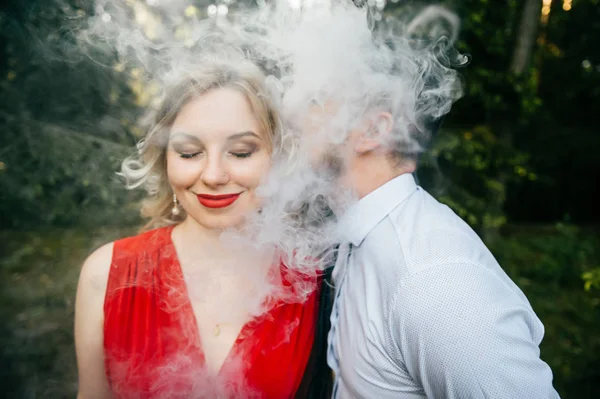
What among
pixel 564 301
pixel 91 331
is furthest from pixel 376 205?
pixel 564 301

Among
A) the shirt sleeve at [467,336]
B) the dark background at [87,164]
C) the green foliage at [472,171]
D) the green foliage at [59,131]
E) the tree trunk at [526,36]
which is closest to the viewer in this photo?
the shirt sleeve at [467,336]

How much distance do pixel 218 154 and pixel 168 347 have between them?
0.86 m

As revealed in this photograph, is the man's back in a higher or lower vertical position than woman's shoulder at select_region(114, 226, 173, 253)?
lower

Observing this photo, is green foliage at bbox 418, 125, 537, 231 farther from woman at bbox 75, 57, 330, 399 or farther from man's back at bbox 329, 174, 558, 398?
woman at bbox 75, 57, 330, 399

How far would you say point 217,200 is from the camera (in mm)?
1850

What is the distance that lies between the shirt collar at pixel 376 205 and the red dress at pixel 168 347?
561mm

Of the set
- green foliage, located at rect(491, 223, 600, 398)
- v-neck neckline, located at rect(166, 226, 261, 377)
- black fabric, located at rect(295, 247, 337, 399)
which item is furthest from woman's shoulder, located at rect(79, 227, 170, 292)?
green foliage, located at rect(491, 223, 600, 398)

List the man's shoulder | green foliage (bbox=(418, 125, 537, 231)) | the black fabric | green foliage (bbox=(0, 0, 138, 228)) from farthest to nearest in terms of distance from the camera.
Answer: green foliage (bbox=(418, 125, 537, 231))
green foliage (bbox=(0, 0, 138, 228))
the black fabric
the man's shoulder

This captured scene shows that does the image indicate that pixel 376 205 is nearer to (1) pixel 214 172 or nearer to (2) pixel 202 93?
(1) pixel 214 172

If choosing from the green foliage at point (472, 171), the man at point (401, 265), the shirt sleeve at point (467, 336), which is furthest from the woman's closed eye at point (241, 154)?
the green foliage at point (472, 171)

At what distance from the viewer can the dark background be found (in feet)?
7.45

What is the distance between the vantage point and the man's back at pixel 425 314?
134 cm

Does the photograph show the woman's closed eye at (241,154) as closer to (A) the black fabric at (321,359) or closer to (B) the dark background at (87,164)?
(A) the black fabric at (321,359)

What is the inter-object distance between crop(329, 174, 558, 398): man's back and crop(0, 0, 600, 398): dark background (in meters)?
1.31
